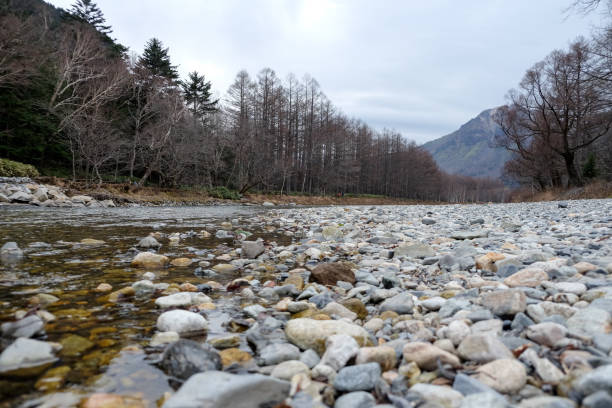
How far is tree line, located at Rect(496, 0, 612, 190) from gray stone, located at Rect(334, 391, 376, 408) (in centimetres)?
1333

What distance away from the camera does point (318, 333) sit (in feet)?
5.83

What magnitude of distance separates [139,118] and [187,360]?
26125 millimetres

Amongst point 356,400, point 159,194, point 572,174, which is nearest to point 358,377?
point 356,400

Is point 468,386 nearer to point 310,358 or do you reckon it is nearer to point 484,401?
point 484,401

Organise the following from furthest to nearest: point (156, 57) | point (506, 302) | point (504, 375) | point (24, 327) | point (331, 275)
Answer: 1. point (156, 57)
2. point (331, 275)
3. point (506, 302)
4. point (24, 327)
5. point (504, 375)

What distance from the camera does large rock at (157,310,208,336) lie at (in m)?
1.94

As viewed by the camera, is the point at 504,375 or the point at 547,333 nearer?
the point at 504,375

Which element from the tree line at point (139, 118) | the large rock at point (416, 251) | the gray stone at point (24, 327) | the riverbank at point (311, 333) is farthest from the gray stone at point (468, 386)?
the tree line at point (139, 118)

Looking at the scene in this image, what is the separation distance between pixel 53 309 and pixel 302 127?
41036 mm

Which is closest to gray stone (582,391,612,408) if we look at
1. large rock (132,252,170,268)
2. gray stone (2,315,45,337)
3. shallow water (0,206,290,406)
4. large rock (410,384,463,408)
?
large rock (410,384,463,408)

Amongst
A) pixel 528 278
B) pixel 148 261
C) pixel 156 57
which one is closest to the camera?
pixel 528 278

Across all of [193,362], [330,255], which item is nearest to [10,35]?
[330,255]

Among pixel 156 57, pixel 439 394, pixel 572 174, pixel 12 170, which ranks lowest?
pixel 439 394

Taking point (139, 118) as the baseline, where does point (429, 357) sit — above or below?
below
